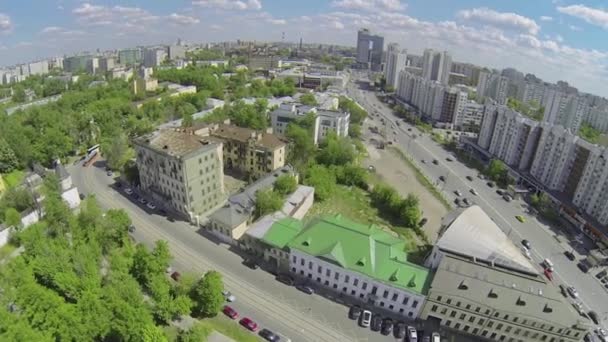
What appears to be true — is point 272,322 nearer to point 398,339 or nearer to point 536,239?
point 398,339

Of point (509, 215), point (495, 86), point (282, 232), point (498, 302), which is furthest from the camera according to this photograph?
point (495, 86)

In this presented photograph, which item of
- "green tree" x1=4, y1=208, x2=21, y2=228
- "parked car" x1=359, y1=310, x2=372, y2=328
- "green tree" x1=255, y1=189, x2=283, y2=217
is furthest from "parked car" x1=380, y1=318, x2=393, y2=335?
"green tree" x1=4, y1=208, x2=21, y2=228

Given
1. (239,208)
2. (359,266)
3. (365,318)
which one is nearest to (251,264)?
(239,208)

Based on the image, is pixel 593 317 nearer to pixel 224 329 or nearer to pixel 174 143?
pixel 224 329

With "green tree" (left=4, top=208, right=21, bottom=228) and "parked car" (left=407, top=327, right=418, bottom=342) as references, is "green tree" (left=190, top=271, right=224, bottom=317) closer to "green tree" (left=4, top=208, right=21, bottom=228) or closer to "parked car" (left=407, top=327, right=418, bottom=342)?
"parked car" (left=407, top=327, right=418, bottom=342)

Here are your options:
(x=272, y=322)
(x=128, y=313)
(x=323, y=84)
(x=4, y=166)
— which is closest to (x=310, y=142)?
(x=272, y=322)

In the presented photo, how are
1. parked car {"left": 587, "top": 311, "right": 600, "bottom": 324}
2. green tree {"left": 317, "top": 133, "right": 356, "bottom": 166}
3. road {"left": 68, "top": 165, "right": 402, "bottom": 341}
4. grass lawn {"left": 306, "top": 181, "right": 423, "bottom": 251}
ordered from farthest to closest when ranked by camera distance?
green tree {"left": 317, "top": 133, "right": 356, "bottom": 166}, grass lawn {"left": 306, "top": 181, "right": 423, "bottom": 251}, parked car {"left": 587, "top": 311, "right": 600, "bottom": 324}, road {"left": 68, "top": 165, "right": 402, "bottom": 341}

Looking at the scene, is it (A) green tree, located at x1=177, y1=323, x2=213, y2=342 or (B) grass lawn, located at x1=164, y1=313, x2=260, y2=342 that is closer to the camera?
(A) green tree, located at x1=177, y1=323, x2=213, y2=342
